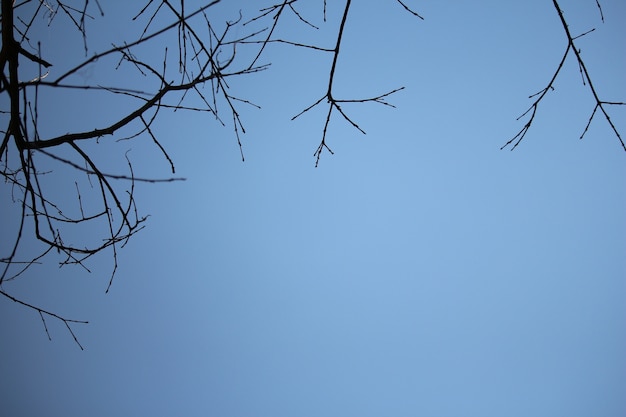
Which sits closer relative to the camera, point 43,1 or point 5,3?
point 5,3

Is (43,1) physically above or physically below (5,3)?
above

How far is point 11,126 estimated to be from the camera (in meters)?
1.06

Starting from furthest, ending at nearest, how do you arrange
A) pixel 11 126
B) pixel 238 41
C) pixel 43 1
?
pixel 43 1
pixel 238 41
pixel 11 126

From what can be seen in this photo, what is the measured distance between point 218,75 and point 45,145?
503 mm

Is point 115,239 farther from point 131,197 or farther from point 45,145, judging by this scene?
point 45,145

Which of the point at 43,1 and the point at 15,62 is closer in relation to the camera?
the point at 15,62

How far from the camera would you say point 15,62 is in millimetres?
1106

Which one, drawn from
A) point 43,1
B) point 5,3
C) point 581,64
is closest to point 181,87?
point 5,3

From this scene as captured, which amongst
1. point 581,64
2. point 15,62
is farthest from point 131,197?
point 581,64

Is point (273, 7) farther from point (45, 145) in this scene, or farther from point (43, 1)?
point (43, 1)

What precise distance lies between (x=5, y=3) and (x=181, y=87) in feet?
1.85

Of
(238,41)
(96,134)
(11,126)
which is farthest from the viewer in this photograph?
(238,41)

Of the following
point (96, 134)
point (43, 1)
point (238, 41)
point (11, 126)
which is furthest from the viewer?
point (43, 1)

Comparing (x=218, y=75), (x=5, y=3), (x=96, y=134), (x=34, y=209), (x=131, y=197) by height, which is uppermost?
(x=5, y=3)
